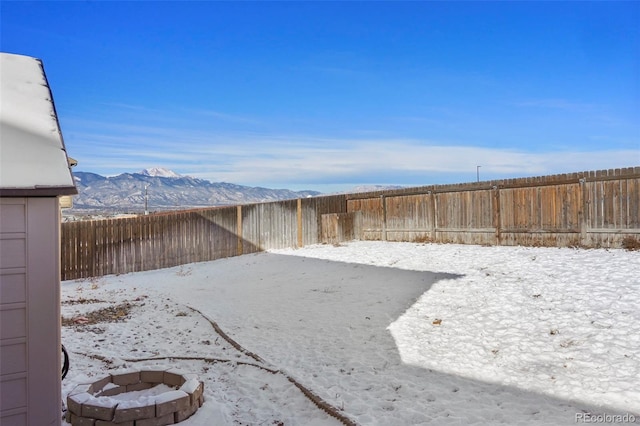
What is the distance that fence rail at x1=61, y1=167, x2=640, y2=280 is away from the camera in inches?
433

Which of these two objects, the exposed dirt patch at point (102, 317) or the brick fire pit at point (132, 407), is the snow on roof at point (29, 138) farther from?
the exposed dirt patch at point (102, 317)

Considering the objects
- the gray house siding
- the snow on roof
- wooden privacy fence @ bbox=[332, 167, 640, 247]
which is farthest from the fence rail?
the gray house siding

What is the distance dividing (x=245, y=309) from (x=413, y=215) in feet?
28.0

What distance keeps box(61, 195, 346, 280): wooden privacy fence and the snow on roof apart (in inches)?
395

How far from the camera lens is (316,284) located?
10.9 m

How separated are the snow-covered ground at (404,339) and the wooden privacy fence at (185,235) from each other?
2065mm

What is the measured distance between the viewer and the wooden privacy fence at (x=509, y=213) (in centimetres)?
1068

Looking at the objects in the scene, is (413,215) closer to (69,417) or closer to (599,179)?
(599,179)

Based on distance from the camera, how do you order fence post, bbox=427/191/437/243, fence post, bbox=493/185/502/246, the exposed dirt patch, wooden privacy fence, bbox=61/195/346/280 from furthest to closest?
fence post, bbox=427/191/437/243 → wooden privacy fence, bbox=61/195/346/280 → fence post, bbox=493/185/502/246 → the exposed dirt patch

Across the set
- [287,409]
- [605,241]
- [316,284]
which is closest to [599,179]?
[605,241]

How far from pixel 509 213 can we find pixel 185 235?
10.5 metres

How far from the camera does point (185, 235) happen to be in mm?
14914

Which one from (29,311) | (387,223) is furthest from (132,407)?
(387,223)

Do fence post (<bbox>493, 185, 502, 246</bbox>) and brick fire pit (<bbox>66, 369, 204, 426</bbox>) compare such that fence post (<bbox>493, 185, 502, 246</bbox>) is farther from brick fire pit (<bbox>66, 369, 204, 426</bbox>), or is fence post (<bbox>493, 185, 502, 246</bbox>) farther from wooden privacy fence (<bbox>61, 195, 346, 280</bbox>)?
brick fire pit (<bbox>66, 369, 204, 426</bbox>)
